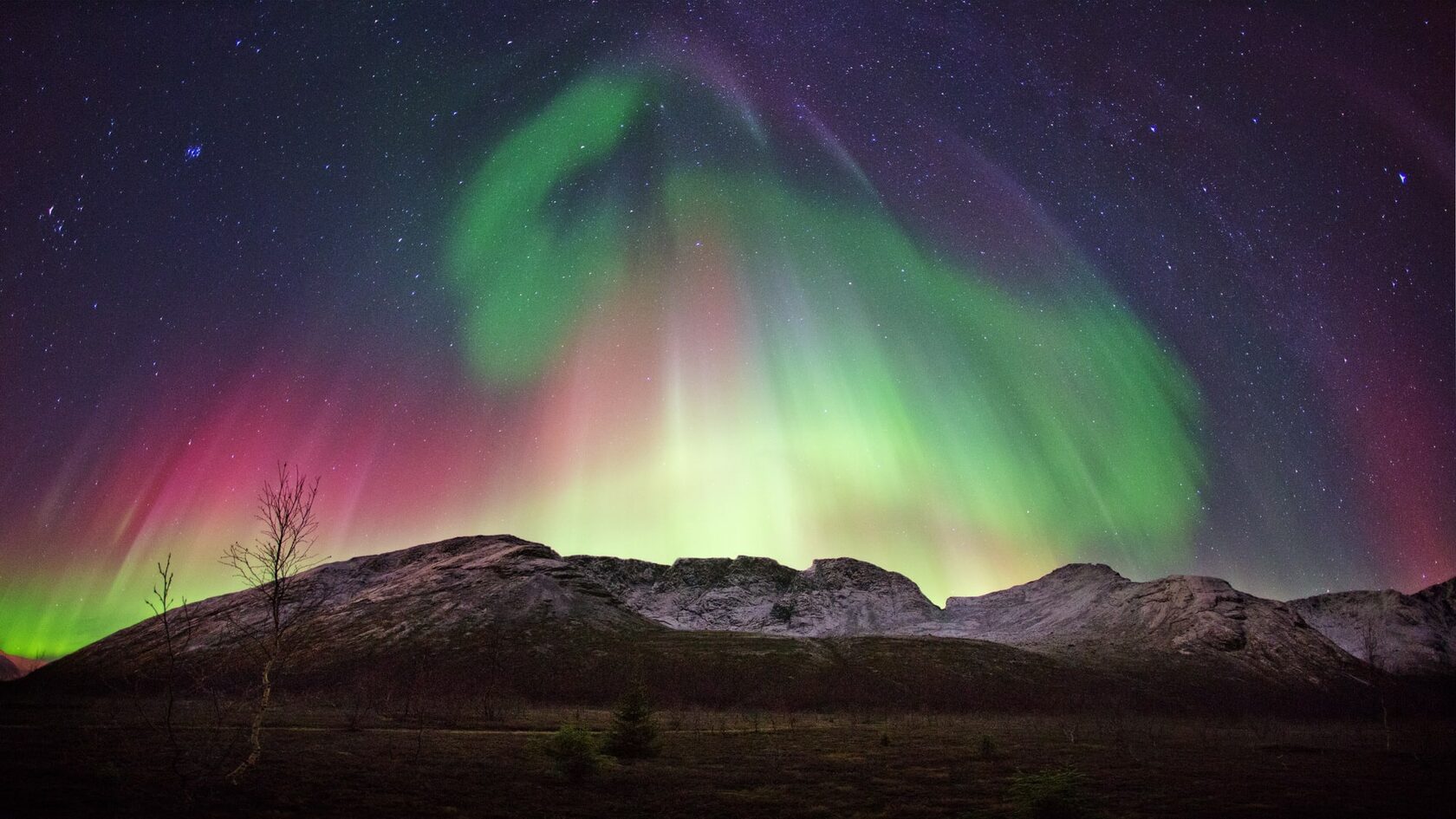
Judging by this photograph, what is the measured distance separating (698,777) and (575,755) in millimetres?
5966

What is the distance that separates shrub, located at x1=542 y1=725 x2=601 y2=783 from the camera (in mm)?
28516

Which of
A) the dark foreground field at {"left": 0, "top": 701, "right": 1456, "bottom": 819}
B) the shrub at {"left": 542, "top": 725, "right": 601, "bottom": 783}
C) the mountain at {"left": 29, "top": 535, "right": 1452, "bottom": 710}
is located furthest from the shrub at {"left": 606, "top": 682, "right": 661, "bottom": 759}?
the mountain at {"left": 29, "top": 535, "right": 1452, "bottom": 710}

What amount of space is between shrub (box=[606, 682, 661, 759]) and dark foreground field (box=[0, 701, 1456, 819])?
4.02ft

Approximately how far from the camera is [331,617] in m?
180

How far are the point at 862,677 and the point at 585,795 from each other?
13142 centimetres

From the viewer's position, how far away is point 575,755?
28.8 m

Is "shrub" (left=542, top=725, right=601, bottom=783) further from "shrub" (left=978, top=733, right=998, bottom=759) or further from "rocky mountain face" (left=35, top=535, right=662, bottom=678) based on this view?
"rocky mountain face" (left=35, top=535, right=662, bottom=678)

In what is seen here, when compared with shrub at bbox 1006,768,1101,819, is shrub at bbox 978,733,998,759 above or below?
below

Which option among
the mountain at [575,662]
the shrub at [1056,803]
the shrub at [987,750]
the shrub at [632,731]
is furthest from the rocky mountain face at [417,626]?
the shrub at [1056,803]

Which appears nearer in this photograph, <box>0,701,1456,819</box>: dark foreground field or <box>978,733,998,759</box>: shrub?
<box>0,701,1456,819</box>: dark foreground field

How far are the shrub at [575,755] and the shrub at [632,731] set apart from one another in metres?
6.81

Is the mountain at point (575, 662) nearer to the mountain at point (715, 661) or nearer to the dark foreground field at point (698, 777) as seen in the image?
the mountain at point (715, 661)

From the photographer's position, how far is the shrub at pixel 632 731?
36.7 meters

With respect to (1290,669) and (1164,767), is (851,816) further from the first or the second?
(1290,669)
